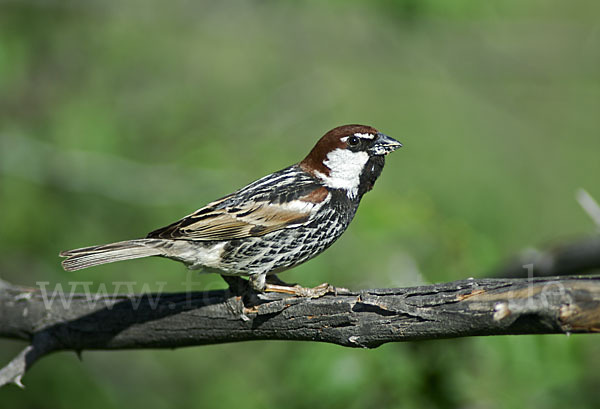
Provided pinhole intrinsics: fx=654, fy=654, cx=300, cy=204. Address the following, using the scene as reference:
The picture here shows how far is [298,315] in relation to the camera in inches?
141

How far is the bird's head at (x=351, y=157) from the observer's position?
451cm

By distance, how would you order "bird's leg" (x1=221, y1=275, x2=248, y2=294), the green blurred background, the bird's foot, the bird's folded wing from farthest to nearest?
1. the green blurred background
2. the bird's folded wing
3. "bird's leg" (x1=221, y1=275, x2=248, y2=294)
4. the bird's foot

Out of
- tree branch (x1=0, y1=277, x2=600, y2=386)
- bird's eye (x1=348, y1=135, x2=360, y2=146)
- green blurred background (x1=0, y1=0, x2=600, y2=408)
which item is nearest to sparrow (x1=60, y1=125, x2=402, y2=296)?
bird's eye (x1=348, y1=135, x2=360, y2=146)

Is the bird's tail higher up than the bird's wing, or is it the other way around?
the bird's wing

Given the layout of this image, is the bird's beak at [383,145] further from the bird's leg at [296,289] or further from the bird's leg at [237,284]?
the bird's leg at [237,284]

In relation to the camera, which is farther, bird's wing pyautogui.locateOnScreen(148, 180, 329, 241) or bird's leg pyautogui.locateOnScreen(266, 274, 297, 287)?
bird's leg pyautogui.locateOnScreen(266, 274, 297, 287)

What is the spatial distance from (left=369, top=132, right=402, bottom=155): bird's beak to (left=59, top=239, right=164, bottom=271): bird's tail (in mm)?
1580

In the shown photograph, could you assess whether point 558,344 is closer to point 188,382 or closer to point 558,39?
point 558,39

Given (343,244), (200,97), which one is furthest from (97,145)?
(343,244)

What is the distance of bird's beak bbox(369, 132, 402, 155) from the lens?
176 inches

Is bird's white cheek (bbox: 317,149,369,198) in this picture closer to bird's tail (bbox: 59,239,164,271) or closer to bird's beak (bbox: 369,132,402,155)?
bird's beak (bbox: 369,132,402,155)

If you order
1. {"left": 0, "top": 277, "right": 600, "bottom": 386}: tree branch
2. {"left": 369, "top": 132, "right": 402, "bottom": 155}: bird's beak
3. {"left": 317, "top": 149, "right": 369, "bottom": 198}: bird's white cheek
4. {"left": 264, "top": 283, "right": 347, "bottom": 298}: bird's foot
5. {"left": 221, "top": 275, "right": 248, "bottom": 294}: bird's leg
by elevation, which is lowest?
{"left": 0, "top": 277, "right": 600, "bottom": 386}: tree branch

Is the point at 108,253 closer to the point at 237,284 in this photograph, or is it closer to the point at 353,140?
the point at 237,284

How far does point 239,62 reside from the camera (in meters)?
10.2
